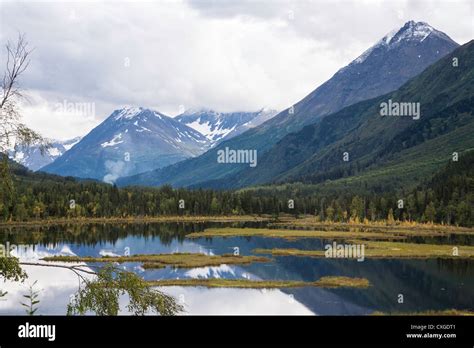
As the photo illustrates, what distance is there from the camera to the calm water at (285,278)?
72.8 metres

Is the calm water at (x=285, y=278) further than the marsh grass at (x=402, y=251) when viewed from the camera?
No

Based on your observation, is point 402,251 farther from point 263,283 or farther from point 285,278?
point 263,283

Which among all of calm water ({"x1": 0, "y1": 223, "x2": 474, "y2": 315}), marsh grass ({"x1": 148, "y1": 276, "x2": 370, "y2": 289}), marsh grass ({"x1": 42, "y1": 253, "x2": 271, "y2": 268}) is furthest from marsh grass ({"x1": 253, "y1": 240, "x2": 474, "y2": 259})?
marsh grass ({"x1": 148, "y1": 276, "x2": 370, "y2": 289})

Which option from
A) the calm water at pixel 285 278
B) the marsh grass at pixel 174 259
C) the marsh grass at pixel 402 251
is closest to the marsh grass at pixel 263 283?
the calm water at pixel 285 278

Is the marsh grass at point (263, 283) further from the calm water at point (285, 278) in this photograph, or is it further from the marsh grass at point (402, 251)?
the marsh grass at point (402, 251)

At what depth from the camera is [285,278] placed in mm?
95688

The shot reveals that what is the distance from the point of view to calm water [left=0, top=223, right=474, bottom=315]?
2864 inches

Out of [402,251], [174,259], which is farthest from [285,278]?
[402,251]

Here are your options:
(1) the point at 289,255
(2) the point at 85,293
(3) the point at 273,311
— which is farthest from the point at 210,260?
(2) the point at 85,293

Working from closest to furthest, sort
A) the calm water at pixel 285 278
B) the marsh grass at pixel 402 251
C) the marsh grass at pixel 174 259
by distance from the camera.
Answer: the calm water at pixel 285 278
the marsh grass at pixel 174 259
the marsh grass at pixel 402 251

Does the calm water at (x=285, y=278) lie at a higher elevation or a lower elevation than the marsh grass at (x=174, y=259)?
lower

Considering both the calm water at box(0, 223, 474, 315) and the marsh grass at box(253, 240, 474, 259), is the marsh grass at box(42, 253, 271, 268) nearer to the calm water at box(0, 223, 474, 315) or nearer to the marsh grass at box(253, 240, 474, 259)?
the calm water at box(0, 223, 474, 315)

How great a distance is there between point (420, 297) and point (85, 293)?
64615 millimetres
